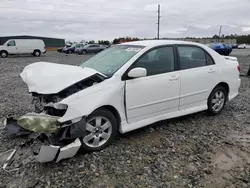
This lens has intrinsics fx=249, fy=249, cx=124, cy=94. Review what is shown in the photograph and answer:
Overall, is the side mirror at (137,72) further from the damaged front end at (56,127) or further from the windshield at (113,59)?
the damaged front end at (56,127)

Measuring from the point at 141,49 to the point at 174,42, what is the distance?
0.82m

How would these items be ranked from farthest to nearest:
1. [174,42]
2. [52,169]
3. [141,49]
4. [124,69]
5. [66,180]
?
[174,42]
[141,49]
[124,69]
[52,169]
[66,180]

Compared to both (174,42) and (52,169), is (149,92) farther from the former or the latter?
(52,169)

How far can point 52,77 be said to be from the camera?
346 cm

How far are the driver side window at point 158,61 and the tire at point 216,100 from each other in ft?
4.11

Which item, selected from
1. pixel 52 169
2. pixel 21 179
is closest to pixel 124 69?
pixel 52 169

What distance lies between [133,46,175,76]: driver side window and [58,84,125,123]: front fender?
0.60 meters

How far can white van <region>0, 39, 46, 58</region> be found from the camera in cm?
2745

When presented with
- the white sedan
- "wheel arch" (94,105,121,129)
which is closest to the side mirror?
the white sedan

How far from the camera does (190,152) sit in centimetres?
358

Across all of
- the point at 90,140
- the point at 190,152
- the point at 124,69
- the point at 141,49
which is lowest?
the point at 190,152

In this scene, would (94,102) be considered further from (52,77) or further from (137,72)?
(137,72)

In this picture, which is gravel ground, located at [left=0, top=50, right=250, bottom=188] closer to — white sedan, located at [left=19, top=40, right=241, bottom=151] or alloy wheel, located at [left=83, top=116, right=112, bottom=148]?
alloy wheel, located at [left=83, top=116, right=112, bottom=148]

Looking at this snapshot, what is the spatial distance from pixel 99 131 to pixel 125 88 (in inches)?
28.7
